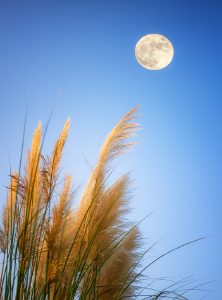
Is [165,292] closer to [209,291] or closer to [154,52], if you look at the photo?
[209,291]

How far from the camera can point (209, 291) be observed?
1291 millimetres

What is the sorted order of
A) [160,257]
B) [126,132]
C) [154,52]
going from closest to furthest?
[160,257], [126,132], [154,52]

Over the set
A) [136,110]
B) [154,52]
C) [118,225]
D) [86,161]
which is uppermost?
[154,52]

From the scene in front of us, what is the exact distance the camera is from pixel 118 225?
180 cm

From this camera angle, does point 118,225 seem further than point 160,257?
Yes

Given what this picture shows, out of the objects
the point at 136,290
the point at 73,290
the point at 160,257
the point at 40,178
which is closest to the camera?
the point at 73,290

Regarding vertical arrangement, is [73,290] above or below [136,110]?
below

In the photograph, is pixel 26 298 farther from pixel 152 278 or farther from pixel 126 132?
pixel 126 132

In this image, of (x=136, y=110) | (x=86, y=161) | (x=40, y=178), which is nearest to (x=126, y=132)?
(x=136, y=110)

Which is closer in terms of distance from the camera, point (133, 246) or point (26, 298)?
point (26, 298)

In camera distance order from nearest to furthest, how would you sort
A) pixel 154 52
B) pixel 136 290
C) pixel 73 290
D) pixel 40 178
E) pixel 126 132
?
pixel 73 290 < pixel 40 178 < pixel 126 132 < pixel 136 290 < pixel 154 52

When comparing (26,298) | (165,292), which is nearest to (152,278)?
(165,292)

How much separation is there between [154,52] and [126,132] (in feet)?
20.2

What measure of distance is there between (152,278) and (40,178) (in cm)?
102
